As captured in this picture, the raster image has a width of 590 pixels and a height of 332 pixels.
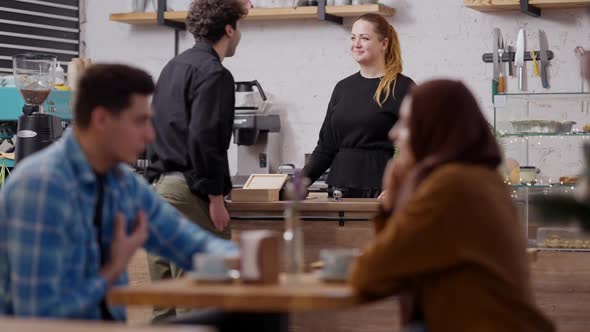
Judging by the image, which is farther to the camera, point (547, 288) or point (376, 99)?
point (376, 99)

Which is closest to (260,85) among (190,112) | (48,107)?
(48,107)

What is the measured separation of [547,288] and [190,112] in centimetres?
158

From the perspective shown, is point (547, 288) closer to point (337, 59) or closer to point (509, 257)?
point (509, 257)

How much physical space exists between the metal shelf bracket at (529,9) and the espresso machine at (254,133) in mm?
1685

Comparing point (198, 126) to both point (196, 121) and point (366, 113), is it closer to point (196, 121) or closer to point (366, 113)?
point (196, 121)

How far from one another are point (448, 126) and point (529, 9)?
4.15m

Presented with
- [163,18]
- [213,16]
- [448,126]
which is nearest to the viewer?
[448,126]

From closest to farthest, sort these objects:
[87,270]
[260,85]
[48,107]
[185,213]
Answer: [87,270] < [185,213] < [48,107] < [260,85]

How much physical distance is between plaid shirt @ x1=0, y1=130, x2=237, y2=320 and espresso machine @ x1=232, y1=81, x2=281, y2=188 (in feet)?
13.5

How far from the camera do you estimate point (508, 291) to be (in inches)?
84.7

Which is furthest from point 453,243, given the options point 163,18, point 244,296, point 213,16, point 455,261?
point 163,18

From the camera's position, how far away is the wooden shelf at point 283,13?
6.50m

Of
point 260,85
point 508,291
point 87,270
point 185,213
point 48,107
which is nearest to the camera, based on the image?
point 508,291

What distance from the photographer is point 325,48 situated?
6.94 metres
